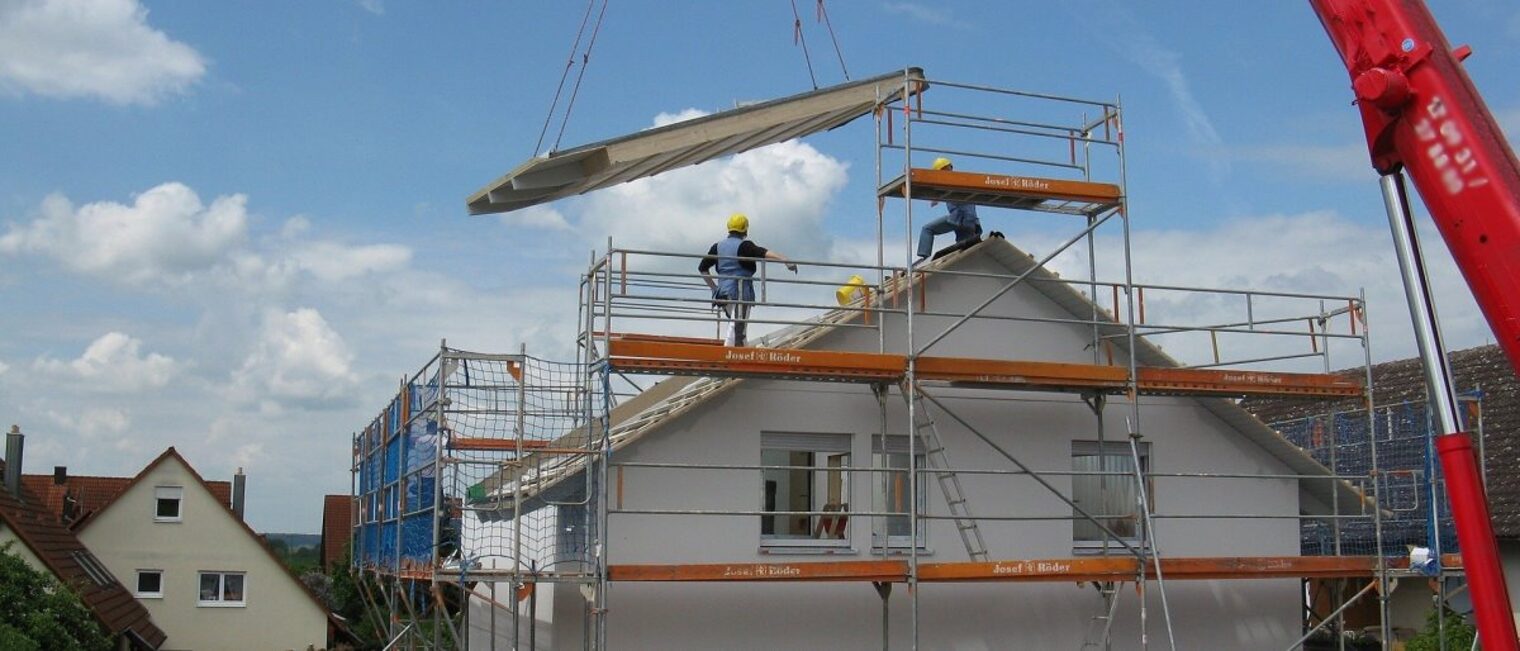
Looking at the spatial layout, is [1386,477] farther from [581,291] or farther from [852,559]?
[581,291]

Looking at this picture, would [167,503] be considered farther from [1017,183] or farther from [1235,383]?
[1235,383]

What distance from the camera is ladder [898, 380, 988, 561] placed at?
15.1 m

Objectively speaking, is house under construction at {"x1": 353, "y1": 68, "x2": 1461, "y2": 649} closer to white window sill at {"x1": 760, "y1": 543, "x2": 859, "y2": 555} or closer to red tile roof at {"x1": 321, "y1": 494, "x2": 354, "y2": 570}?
white window sill at {"x1": 760, "y1": 543, "x2": 859, "y2": 555}

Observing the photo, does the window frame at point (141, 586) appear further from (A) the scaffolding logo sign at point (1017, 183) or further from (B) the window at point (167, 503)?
(A) the scaffolding logo sign at point (1017, 183)

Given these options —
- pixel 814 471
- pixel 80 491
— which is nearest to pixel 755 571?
pixel 814 471

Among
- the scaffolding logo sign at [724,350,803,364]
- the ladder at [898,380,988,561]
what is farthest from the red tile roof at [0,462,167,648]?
the ladder at [898,380,988,561]

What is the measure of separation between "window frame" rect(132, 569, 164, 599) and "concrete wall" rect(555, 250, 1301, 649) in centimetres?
2981

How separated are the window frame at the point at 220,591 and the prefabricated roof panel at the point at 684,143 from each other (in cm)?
2871

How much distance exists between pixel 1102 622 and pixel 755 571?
13.6ft

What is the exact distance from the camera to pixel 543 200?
50.1 ft

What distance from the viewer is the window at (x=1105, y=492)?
53.9 ft

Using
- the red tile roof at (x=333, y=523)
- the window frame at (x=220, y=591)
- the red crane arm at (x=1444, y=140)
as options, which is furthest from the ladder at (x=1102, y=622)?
the red tile roof at (x=333, y=523)

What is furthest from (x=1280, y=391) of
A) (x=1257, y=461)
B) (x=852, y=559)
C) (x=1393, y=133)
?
(x=1393, y=133)

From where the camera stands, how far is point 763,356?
1391cm
